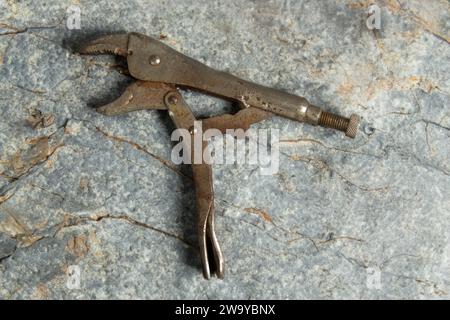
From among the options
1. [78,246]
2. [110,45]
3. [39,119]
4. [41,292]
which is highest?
[110,45]

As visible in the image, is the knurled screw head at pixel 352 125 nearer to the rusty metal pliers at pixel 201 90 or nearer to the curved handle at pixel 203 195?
the rusty metal pliers at pixel 201 90

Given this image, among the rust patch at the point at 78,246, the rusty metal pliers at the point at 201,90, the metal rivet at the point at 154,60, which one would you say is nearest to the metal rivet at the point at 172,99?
the rusty metal pliers at the point at 201,90

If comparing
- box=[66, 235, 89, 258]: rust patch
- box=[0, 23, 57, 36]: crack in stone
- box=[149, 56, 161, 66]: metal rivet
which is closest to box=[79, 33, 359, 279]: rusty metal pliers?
box=[149, 56, 161, 66]: metal rivet

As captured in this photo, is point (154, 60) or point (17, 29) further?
point (17, 29)

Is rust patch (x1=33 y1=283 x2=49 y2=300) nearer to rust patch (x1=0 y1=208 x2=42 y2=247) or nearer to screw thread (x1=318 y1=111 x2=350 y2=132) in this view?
rust patch (x1=0 y1=208 x2=42 y2=247)

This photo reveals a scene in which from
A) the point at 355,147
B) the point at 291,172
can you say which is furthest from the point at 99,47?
the point at 355,147

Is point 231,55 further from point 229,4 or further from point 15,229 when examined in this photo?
point 15,229

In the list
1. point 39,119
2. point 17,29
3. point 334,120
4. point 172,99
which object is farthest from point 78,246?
point 334,120

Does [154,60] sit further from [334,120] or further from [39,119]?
[334,120]
